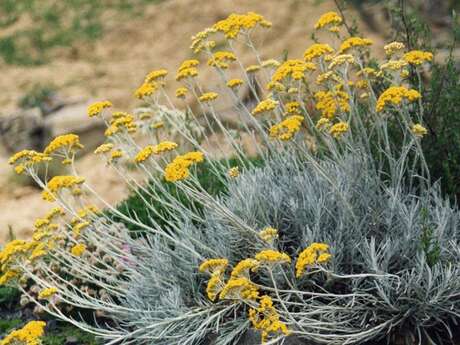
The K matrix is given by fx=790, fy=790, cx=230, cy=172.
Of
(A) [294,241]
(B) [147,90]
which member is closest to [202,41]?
(B) [147,90]

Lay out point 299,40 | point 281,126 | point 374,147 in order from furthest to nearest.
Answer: point 299,40, point 374,147, point 281,126

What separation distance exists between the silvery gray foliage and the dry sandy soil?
6351mm

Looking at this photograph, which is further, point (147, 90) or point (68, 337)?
point (68, 337)

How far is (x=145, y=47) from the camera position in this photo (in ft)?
39.1

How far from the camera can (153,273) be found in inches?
157

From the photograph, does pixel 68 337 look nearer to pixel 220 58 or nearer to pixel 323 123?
pixel 220 58

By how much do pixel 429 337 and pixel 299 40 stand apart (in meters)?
7.98

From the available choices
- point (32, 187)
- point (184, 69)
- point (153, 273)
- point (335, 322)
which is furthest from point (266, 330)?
point (32, 187)

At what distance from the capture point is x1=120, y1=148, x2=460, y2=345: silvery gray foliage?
11.3ft

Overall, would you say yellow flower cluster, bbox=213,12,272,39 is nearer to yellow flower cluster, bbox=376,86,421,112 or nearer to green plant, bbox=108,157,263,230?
yellow flower cluster, bbox=376,86,421,112

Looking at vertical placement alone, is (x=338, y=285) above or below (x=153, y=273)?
below

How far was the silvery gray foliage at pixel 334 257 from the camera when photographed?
345 cm

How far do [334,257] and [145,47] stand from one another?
29.0 feet

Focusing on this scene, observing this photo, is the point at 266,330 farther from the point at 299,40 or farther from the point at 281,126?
the point at 299,40
